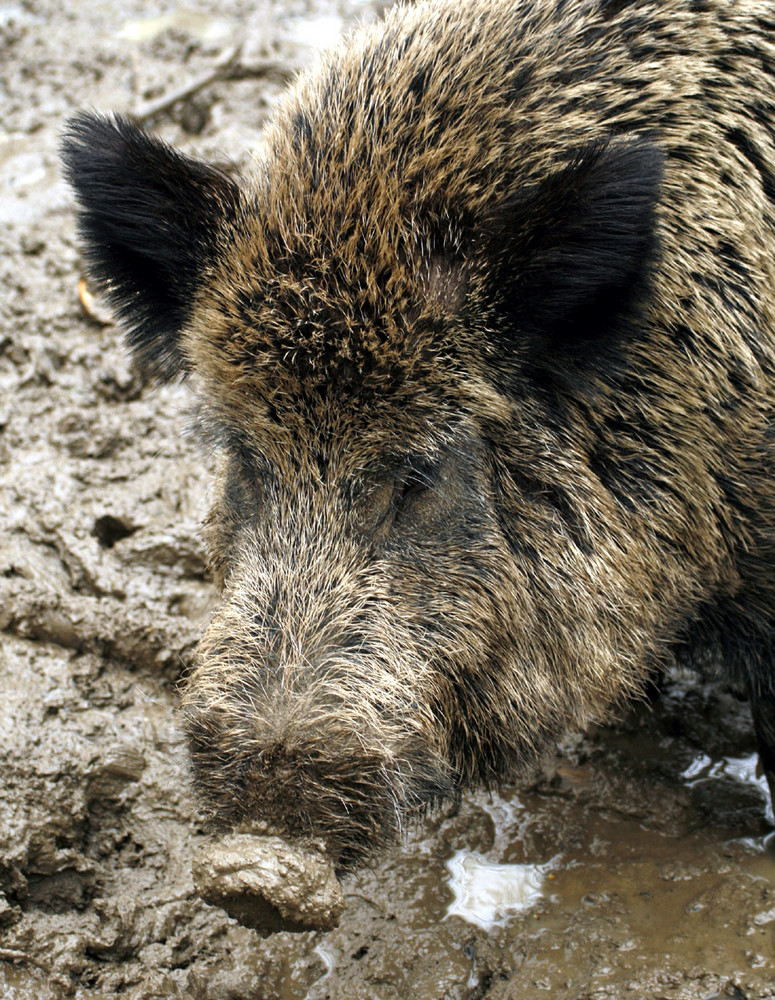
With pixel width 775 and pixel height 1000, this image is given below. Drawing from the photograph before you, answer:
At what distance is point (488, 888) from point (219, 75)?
700 cm

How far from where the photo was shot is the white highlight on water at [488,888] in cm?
424

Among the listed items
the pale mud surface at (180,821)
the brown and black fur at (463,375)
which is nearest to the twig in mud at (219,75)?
the pale mud surface at (180,821)

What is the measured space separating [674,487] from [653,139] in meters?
1.22

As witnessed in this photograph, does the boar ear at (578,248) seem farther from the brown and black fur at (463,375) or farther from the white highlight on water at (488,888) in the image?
the white highlight on water at (488,888)

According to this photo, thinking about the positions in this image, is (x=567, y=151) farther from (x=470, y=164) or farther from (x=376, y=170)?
(x=376, y=170)

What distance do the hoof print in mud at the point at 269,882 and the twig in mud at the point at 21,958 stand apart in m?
1.07

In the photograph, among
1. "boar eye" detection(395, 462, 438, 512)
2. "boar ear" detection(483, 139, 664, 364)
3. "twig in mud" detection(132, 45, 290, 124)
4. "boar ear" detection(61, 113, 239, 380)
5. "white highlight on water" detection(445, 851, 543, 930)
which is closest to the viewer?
"boar ear" detection(483, 139, 664, 364)

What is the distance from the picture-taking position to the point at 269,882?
120 inches

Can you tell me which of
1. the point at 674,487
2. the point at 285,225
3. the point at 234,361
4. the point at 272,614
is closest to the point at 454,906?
the point at 272,614

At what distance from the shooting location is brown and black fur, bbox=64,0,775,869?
3338mm

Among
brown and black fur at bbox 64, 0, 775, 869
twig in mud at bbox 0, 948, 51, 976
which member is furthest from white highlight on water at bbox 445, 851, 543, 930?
twig in mud at bbox 0, 948, 51, 976

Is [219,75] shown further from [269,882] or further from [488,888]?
[269,882]

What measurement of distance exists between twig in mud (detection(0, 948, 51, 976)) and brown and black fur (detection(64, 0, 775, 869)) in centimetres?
118

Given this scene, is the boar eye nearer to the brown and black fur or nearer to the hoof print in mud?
the brown and black fur
